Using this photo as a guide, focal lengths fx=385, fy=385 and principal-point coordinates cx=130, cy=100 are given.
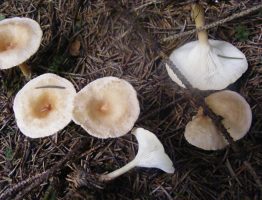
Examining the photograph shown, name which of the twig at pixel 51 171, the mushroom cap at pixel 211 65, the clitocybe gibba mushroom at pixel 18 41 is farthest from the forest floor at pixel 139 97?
the clitocybe gibba mushroom at pixel 18 41

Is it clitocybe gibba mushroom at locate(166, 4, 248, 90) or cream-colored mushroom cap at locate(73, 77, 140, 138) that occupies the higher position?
clitocybe gibba mushroom at locate(166, 4, 248, 90)

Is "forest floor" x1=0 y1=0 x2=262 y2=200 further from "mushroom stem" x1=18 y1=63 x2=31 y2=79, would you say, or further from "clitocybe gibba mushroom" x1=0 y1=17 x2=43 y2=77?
"clitocybe gibba mushroom" x1=0 y1=17 x2=43 y2=77

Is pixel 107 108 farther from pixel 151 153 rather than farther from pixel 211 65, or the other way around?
pixel 211 65

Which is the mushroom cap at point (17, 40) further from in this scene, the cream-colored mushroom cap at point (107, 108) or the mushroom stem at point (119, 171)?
the mushroom stem at point (119, 171)

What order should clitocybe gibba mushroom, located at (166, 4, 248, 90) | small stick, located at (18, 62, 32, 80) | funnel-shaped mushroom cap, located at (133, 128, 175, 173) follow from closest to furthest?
funnel-shaped mushroom cap, located at (133, 128, 175, 173), clitocybe gibba mushroom, located at (166, 4, 248, 90), small stick, located at (18, 62, 32, 80)

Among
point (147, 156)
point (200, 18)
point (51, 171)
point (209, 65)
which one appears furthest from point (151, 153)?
point (200, 18)

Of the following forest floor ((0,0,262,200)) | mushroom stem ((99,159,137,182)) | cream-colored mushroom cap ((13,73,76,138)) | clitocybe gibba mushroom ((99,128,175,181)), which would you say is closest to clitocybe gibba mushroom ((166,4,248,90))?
forest floor ((0,0,262,200))

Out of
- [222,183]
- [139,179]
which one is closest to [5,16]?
[139,179]
